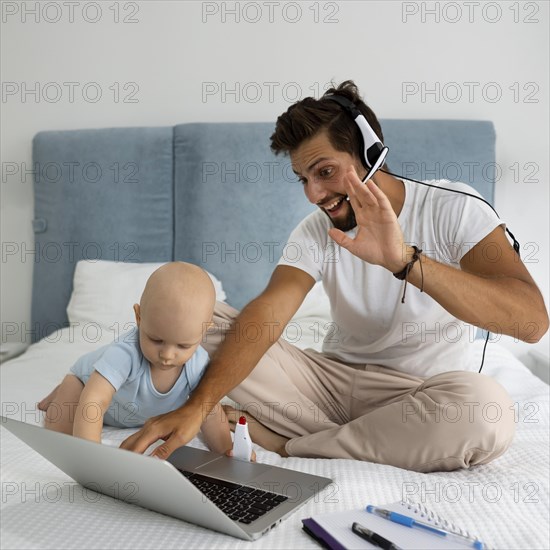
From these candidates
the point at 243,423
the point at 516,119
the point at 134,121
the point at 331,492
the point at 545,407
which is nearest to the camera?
the point at 331,492

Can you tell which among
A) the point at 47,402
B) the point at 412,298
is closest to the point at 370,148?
the point at 412,298

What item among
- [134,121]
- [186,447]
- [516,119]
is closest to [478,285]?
[186,447]

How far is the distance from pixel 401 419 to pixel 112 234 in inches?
65.5

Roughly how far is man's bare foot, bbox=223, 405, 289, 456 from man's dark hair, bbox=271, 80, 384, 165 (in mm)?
634

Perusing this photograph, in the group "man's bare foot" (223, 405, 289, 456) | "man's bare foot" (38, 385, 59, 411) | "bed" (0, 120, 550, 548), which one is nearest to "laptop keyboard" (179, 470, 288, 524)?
"man's bare foot" (223, 405, 289, 456)

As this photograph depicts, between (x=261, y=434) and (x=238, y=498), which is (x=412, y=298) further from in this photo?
(x=238, y=498)

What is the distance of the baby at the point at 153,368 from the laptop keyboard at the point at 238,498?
9.1 inches

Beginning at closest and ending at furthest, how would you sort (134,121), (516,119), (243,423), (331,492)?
(331,492), (243,423), (516,119), (134,121)

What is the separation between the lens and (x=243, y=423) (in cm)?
120

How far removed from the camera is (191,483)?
84 centimetres

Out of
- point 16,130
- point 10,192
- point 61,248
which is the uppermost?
point 16,130

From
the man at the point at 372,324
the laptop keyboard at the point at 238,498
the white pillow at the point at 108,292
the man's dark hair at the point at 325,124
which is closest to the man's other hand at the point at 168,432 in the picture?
the man at the point at 372,324

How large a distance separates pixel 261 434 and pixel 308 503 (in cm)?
42

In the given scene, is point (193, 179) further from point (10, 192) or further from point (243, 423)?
point (243, 423)
